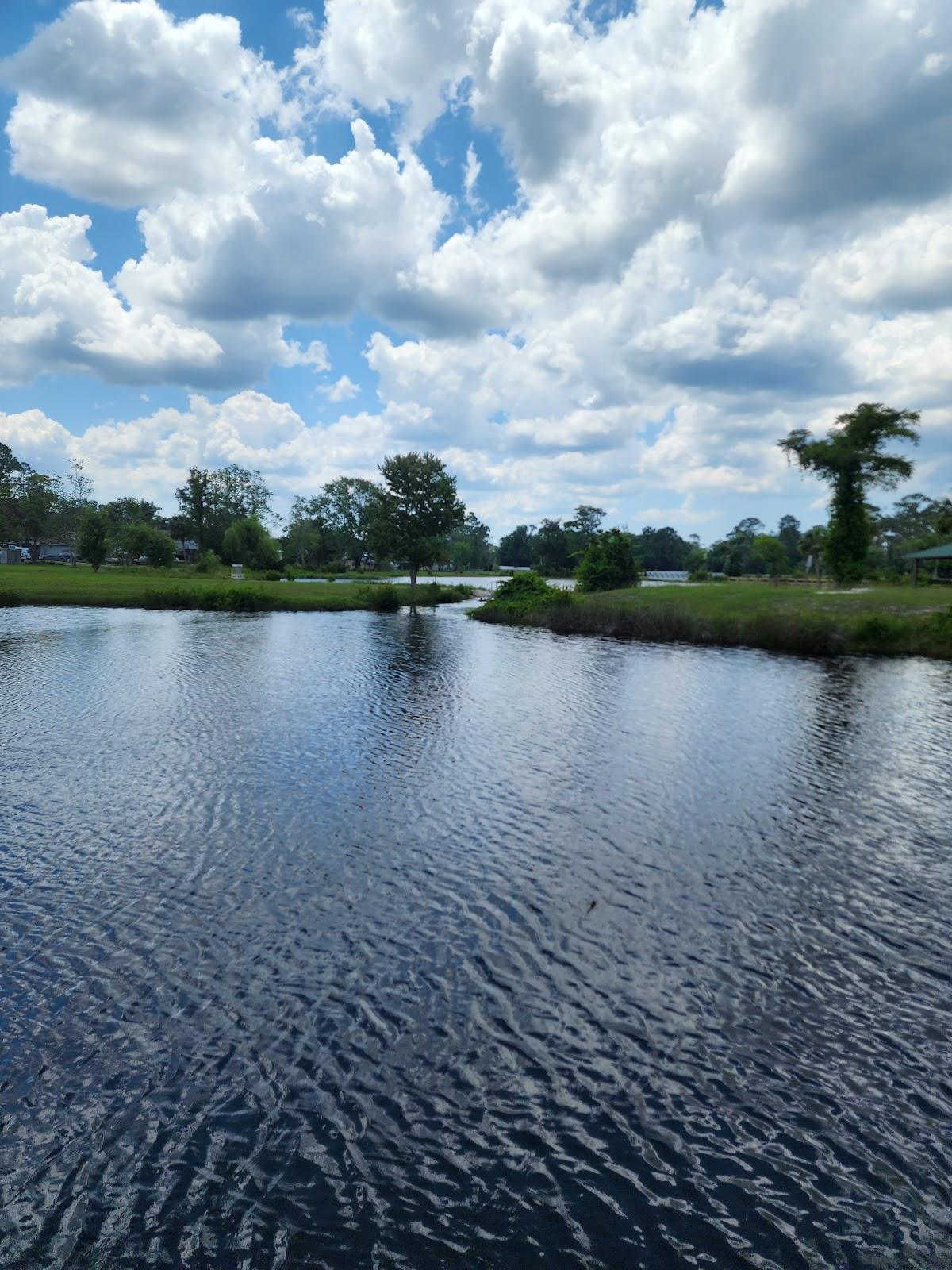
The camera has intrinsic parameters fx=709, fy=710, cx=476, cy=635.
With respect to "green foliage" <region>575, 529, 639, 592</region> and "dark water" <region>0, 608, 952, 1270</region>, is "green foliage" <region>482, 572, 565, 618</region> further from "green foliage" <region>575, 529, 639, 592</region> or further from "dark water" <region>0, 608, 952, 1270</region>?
"dark water" <region>0, 608, 952, 1270</region>

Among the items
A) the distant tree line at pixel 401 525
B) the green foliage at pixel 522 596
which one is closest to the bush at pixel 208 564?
the distant tree line at pixel 401 525

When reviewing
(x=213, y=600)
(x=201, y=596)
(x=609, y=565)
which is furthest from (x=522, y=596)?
(x=201, y=596)

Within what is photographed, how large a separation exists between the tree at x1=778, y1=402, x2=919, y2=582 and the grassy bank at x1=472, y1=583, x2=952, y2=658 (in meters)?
14.9

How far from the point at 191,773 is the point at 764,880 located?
1323 cm

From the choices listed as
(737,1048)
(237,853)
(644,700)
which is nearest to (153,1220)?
(737,1048)

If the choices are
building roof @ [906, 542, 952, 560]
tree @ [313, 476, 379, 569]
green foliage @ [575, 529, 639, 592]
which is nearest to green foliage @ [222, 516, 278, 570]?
tree @ [313, 476, 379, 569]

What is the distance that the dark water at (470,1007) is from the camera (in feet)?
19.4

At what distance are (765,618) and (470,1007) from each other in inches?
1677

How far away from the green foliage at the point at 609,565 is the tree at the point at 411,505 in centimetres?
1854

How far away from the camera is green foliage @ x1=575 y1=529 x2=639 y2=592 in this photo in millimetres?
75625

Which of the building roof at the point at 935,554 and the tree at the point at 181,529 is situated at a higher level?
the tree at the point at 181,529

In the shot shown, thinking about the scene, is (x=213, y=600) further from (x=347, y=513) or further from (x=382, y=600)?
(x=347, y=513)

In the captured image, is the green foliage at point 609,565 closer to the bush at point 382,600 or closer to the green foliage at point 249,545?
the bush at point 382,600

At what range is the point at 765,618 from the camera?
1827 inches
